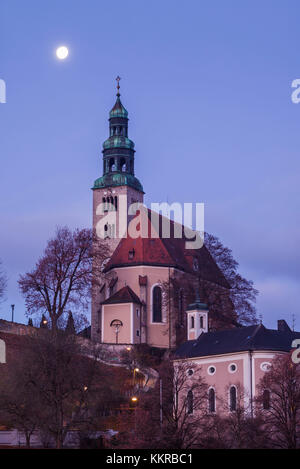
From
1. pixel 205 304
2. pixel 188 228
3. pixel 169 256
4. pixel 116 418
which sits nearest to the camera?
pixel 116 418

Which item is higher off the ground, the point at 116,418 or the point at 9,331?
the point at 9,331

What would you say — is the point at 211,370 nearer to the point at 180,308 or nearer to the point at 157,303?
the point at 180,308

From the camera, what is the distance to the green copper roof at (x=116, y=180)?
11750 centimetres

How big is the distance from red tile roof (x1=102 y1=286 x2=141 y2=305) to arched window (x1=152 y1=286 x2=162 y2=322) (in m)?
1.91

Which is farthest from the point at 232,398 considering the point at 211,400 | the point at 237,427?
the point at 237,427

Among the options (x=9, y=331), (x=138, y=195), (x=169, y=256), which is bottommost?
(x=9, y=331)

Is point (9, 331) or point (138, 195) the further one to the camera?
point (138, 195)

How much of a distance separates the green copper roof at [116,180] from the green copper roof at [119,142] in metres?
3.24

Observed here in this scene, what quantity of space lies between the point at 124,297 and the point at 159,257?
607 cm

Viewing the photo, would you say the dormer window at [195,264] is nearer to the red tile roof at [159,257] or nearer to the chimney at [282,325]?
the red tile roof at [159,257]

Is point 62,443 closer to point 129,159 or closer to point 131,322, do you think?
point 131,322
